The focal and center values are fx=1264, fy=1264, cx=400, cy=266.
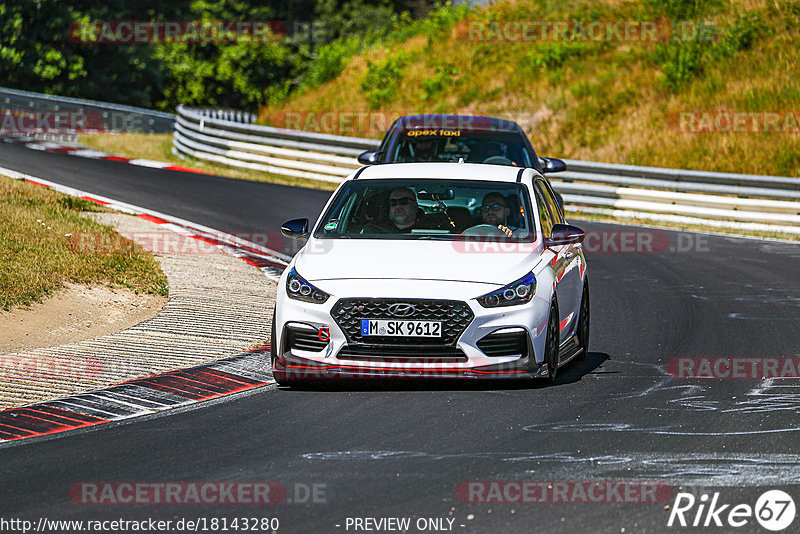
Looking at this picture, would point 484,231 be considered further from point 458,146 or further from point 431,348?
point 458,146

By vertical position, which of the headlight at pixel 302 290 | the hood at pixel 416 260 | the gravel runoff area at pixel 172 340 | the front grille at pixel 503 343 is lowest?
the gravel runoff area at pixel 172 340

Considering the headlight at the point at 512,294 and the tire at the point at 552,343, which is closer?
the headlight at the point at 512,294

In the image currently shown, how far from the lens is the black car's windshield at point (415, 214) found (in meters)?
9.86

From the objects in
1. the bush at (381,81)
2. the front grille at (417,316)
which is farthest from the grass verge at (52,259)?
the bush at (381,81)

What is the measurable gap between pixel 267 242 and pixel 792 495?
40.1ft

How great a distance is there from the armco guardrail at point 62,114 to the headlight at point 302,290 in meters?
27.4

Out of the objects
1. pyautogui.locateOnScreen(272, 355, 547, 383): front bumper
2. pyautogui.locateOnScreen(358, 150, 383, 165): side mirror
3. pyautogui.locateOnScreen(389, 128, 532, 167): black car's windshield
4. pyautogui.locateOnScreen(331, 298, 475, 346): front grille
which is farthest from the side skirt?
pyautogui.locateOnScreen(358, 150, 383, 165): side mirror

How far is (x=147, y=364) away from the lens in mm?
10109

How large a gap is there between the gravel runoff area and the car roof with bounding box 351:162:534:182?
73.9 inches

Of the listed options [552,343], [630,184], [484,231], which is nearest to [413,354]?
[552,343]

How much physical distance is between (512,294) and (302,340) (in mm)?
1509

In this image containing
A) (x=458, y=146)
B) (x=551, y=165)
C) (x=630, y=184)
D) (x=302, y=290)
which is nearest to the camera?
(x=302, y=290)

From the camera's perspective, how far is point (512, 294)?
8.87 m

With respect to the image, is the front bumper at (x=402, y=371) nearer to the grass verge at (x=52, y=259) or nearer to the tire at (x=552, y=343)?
the tire at (x=552, y=343)
